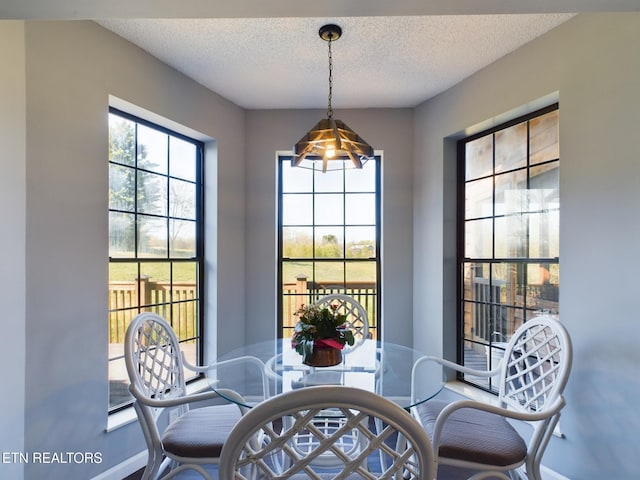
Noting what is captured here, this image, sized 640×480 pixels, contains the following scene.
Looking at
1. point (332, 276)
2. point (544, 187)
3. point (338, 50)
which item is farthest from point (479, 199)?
point (338, 50)

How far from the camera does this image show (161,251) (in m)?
2.58

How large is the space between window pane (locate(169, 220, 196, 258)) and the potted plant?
1.39 meters

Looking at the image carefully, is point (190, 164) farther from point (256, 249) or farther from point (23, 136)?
point (23, 136)

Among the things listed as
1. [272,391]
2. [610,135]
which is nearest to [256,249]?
[272,391]

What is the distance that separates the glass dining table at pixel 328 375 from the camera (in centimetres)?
159

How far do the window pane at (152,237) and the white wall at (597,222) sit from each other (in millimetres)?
2640

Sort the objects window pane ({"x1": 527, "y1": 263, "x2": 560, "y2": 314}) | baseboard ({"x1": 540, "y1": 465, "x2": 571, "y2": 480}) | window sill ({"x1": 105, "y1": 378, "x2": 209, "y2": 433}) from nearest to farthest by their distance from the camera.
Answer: baseboard ({"x1": 540, "y1": 465, "x2": 571, "y2": 480}) < window sill ({"x1": 105, "y1": 378, "x2": 209, "y2": 433}) < window pane ({"x1": 527, "y1": 263, "x2": 560, "y2": 314})

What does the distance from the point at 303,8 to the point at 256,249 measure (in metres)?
2.20

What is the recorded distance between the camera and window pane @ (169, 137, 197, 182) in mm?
2701

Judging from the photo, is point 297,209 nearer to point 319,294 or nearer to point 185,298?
point 319,294

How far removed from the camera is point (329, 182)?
3289 millimetres

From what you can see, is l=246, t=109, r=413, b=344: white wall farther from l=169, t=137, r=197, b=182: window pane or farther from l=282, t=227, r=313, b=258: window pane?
l=169, t=137, r=197, b=182: window pane

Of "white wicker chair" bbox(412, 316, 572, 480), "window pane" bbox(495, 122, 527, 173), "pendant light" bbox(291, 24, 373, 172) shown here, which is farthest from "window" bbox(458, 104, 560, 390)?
"pendant light" bbox(291, 24, 373, 172)

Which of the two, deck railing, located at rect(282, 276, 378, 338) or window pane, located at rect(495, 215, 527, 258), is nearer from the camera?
window pane, located at rect(495, 215, 527, 258)
